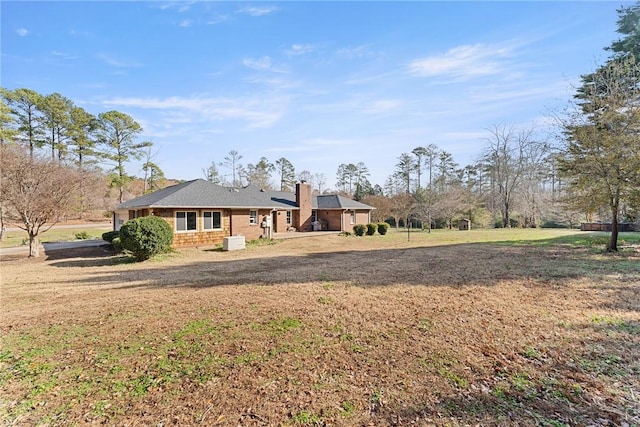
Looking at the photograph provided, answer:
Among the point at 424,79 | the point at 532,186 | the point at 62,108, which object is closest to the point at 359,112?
the point at 424,79

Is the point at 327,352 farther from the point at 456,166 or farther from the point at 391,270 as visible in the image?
the point at 456,166

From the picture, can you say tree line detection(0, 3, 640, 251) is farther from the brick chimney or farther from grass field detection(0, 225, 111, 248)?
the brick chimney

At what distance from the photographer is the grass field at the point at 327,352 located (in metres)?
2.82

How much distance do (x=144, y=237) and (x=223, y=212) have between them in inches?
241

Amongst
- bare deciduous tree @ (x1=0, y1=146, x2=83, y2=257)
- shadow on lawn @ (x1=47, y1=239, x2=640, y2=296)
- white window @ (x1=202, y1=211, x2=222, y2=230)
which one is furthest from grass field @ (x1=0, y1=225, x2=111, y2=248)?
white window @ (x1=202, y1=211, x2=222, y2=230)

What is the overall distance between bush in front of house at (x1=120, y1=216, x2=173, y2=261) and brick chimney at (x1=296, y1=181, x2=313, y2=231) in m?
14.3

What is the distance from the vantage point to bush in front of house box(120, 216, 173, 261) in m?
11.7

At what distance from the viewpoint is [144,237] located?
1184cm

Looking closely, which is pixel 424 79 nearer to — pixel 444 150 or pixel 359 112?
pixel 359 112

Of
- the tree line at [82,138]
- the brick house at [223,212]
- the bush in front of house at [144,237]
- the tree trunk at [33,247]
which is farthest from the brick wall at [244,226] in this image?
the tree line at [82,138]

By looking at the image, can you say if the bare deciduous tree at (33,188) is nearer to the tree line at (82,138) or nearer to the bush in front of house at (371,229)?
the tree line at (82,138)

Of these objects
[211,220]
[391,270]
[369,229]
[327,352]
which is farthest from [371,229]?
[327,352]

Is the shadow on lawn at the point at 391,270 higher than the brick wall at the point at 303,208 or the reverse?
the reverse

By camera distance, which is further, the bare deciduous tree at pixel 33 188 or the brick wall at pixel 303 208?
the brick wall at pixel 303 208
